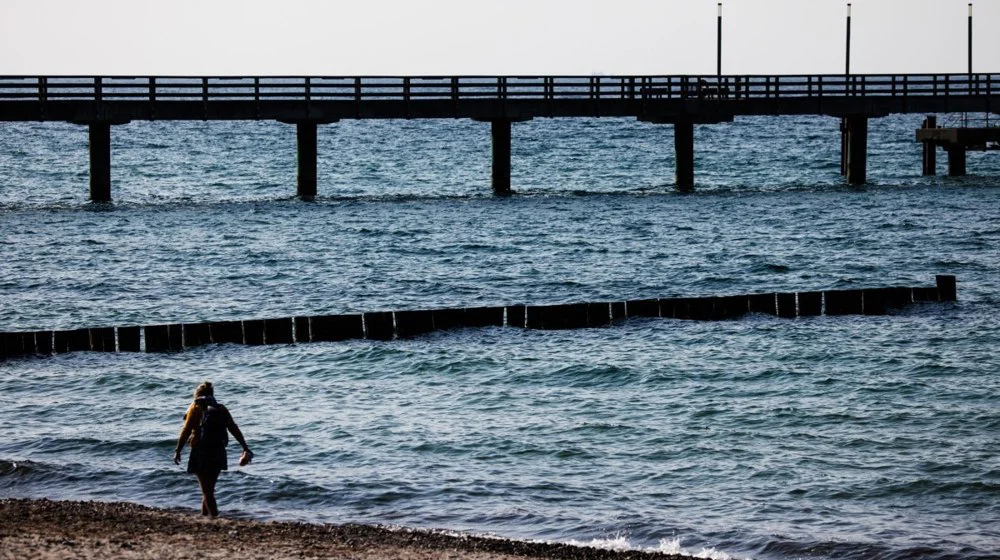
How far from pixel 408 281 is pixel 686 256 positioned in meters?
7.82

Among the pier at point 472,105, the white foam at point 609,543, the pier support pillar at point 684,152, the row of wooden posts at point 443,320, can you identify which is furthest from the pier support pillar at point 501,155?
the white foam at point 609,543

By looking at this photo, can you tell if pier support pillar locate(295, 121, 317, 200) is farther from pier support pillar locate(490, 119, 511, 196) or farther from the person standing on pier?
the person standing on pier

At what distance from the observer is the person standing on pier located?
14539mm

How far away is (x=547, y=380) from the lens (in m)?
23.0

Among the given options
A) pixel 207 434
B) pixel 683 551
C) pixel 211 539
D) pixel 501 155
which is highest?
pixel 501 155

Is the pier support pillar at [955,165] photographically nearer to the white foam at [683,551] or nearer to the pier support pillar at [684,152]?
the pier support pillar at [684,152]

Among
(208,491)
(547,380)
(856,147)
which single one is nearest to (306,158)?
(856,147)

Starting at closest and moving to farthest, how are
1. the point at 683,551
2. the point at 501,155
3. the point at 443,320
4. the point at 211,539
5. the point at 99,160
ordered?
the point at 211,539 → the point at 683,551 → the point at 443,320 → the point at 99,160 → the point at 501,155

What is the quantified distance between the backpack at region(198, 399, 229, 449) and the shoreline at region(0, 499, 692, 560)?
776mm

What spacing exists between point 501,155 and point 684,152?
658cm

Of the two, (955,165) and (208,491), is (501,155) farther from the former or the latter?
(208,491)

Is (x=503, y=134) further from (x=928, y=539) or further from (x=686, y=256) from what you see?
(x=928, y=539)

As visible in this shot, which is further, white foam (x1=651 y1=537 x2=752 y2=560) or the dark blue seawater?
the dark blue seawater

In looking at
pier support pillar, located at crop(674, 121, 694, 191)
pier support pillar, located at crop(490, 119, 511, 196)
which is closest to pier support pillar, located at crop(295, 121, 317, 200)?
pier support pillar, located at crop(490, 119, 511, 196)
